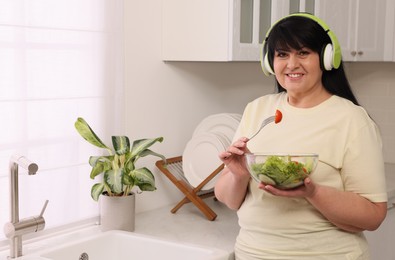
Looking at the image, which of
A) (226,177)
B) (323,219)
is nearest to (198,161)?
(226,177)

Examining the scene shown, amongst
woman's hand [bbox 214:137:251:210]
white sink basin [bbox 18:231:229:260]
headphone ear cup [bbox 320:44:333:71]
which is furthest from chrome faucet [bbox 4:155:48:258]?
headphone ear cup [bbox 320:44:333:71]

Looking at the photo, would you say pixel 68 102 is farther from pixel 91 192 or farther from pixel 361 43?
pixel 361 43

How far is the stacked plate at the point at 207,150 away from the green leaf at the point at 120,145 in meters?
0.41

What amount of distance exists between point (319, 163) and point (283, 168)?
0.21 meters

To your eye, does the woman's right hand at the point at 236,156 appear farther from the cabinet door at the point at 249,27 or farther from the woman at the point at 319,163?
the cabinet door at the point at 249,27

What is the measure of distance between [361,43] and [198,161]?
1.07 meters

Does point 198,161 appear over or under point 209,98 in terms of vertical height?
under

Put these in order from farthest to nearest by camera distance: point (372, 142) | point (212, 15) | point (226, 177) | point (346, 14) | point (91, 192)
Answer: point (346, 14) → point (212, 15) → point (91, 192) → point (226, 177) → point (372, 142)

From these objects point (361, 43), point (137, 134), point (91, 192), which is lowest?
point (91, 192)

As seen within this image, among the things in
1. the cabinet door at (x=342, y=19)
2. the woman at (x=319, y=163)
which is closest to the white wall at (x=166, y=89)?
the cabinet door at (x=342, y=19)

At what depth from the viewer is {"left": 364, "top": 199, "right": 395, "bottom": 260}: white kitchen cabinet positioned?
286 cm

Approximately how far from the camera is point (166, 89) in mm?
2729

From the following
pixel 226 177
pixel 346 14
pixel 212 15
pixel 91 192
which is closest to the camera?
pixel 226 177

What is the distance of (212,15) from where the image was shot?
8.18 feet
